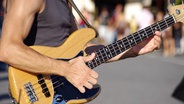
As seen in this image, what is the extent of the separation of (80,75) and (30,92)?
1.07ft

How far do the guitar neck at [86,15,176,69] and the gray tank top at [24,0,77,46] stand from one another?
251mm

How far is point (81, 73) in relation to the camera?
3201 mm

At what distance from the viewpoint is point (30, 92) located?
10.9ft

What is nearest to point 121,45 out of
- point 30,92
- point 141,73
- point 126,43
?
point 126,43

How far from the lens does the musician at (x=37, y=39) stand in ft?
10.3

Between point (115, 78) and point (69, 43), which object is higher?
point (69, 43)

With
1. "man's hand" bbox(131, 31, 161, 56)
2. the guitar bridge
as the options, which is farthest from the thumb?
"man's hand" bbox(131, 31, 161, 56)

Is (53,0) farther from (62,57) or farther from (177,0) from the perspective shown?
(177,0)

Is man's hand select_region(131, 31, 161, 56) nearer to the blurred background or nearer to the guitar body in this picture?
the blurred background

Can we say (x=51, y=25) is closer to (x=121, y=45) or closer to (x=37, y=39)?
(x=37, y=39)

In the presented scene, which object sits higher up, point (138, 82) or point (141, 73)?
point (138, 82)

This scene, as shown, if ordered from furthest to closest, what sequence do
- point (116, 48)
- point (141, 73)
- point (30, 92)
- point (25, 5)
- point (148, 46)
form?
point (141, 73) → point (148, 46) → point (116, 48) → point (30, 92) → point (25, 5)

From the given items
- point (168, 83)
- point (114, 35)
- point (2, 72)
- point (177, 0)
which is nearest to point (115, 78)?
point (168, 83)

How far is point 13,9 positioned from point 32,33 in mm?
254
